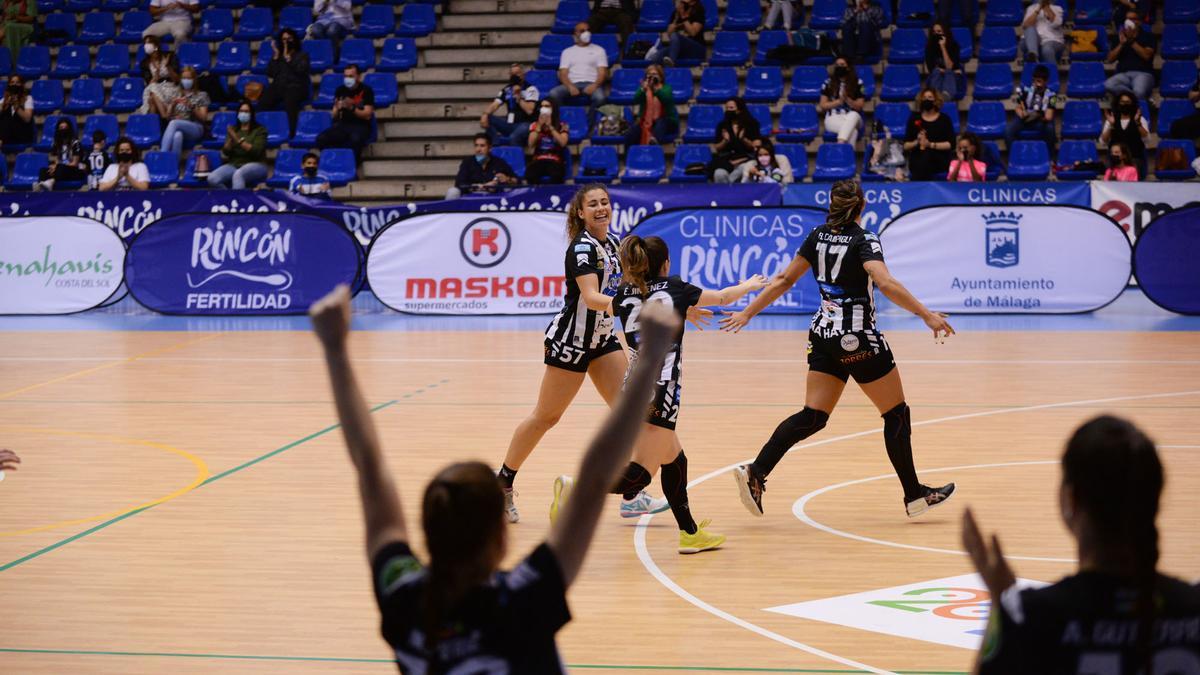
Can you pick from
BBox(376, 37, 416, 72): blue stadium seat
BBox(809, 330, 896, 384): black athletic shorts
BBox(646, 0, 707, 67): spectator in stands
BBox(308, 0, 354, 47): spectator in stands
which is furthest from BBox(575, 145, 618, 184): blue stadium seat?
BBox(809, 330, 896, 384): black athletic shorts

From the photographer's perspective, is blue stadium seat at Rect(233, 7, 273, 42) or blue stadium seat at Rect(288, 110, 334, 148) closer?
blue stadium seat at Rect(288, 110, 334, 148)

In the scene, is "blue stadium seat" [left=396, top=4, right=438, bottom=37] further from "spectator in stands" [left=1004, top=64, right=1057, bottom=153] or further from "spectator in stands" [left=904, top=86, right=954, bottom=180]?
"spectator in stands" [left=1004, top=64, right=1057, bottom=153]

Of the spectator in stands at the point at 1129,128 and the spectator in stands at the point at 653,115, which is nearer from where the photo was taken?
the spectator in stands at the point at 1129,128

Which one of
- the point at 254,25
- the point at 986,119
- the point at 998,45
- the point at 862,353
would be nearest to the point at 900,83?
the point at 986,119

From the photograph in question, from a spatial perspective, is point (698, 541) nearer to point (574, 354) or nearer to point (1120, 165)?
point (574, 354)

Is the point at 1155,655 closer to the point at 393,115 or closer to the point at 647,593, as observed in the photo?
the point at 647,593

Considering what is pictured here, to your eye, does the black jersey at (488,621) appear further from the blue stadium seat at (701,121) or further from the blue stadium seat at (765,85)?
the blue stadium seat at (765,85)

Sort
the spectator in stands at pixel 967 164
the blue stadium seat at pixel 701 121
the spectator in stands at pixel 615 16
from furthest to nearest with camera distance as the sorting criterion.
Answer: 1. the spectator in stands at pixel 615 16
2. the blue stadium seat at pixel 701 121
3. the spectator in stands at pixel 967 164

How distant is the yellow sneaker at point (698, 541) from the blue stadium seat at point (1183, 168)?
1365 centimetres

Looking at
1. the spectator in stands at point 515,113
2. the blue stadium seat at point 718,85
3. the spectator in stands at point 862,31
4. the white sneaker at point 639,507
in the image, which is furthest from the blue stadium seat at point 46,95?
the white sneaker at point 639,507

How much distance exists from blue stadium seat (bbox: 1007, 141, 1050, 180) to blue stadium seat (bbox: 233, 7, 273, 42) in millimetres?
13693

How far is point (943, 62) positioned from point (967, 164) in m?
2.93

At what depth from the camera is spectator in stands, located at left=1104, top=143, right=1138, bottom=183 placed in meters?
17.1

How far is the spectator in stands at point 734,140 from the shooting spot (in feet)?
58.4
